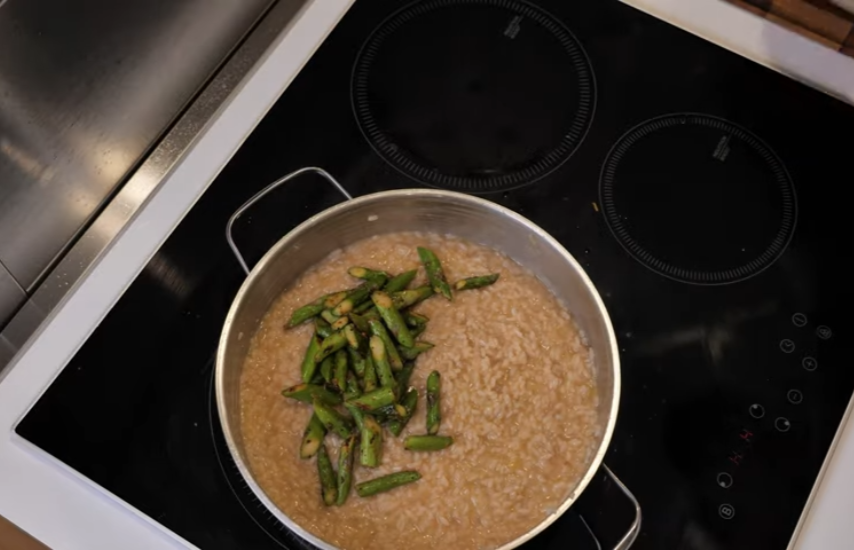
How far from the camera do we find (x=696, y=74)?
1596 mm

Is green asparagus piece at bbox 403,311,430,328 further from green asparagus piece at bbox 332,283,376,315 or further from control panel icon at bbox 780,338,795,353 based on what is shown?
control panel icon at bbox 780,338,795,353

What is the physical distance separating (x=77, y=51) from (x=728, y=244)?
3.59ft

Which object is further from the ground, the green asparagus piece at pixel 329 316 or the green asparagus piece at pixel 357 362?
the green asparagus piece at pixel 329 316

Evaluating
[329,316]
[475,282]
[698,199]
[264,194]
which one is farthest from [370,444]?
[698,199]

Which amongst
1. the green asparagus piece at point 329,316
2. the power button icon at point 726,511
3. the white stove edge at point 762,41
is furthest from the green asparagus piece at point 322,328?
the white stove edge at point 762,41

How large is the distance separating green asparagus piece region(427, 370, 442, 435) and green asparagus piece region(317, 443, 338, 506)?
15cm

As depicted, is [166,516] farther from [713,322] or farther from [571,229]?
[713,322]

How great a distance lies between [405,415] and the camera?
124 cm

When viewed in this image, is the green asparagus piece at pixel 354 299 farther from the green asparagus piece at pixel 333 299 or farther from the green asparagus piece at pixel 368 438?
the green asparagus piece at pixel 368 438

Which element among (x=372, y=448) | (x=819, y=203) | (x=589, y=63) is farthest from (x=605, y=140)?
(x=372, y=448)

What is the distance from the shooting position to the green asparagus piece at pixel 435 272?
1351mm

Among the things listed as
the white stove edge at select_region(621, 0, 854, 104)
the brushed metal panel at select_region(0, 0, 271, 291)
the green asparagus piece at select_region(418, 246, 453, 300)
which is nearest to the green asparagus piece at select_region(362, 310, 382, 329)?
the green asparagus piece at select_region(418, 246, 453, 300)

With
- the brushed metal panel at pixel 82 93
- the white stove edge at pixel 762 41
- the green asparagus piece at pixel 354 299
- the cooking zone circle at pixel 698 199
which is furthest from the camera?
the white stove edge at pixel 762 41

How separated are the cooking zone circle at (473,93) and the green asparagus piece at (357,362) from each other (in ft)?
1.13
